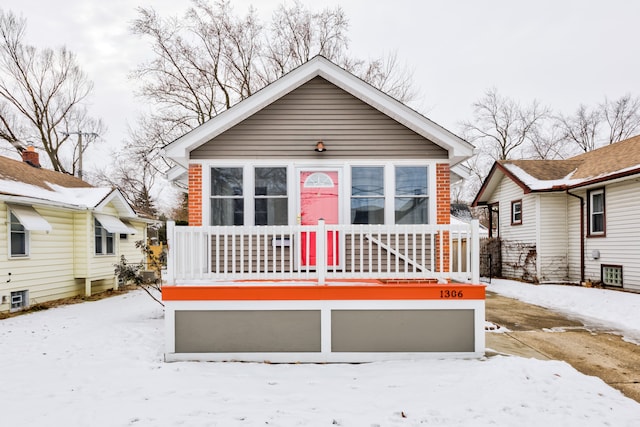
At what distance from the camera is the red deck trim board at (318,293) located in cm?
491

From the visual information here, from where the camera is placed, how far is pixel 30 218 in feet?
29.6

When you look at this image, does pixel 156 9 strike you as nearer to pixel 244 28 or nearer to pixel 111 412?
pixel 244 28

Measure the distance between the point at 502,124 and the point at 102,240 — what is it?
3202cm

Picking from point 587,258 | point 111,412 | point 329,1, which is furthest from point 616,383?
point 329,1

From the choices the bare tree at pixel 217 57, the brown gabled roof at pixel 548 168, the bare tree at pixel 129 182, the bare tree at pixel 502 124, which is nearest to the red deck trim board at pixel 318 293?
the brown gabled roof at pixel 548 168

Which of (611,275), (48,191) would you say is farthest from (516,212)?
(48,191)

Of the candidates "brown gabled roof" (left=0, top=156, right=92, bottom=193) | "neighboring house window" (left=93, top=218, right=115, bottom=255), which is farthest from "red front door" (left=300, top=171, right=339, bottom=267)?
"neighboring house window" (left=93, top=218, right=115, bottom=255)

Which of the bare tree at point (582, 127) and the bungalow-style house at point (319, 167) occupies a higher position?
the bare tree at point (582, 127)

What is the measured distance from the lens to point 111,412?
3.50 meters

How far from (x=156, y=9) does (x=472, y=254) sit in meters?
18.3

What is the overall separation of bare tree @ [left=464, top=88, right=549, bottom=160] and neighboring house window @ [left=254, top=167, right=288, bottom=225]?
97.8 feet

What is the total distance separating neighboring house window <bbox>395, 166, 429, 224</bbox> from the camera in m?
6.95

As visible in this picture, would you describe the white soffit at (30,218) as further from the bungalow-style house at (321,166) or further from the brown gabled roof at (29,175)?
the bungalow-style house at (321,166)

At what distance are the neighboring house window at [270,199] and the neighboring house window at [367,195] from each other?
4.43 feet
